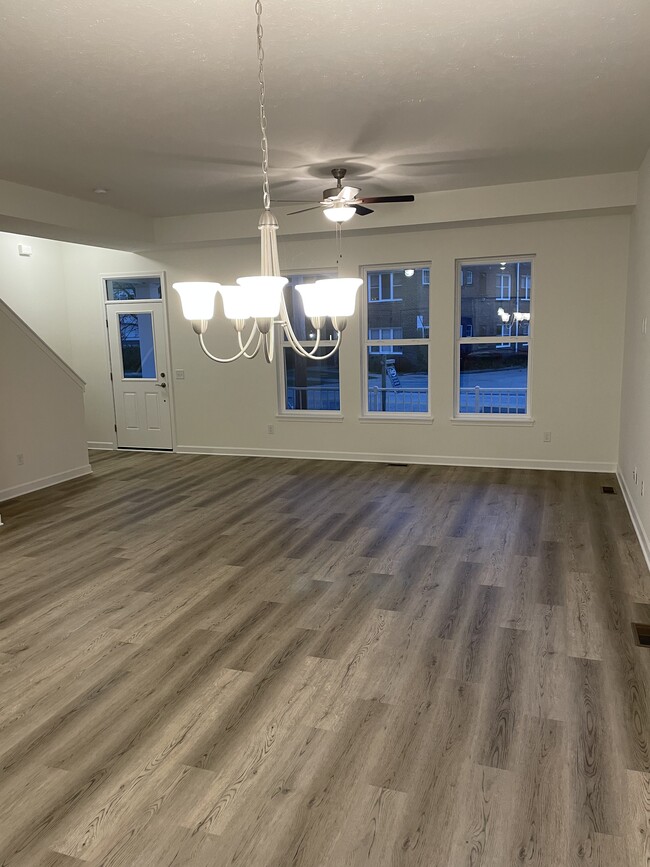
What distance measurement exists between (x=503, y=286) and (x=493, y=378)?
101 centimetres

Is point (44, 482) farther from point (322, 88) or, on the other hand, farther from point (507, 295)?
point (507, 295)

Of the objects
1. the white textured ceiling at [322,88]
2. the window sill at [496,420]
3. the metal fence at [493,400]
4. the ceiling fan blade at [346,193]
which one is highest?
the white textured ceiling at [322,88]

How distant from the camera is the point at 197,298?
2.54m

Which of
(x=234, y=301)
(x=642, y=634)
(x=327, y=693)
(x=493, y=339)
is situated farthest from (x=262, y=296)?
(x=493, y=339)

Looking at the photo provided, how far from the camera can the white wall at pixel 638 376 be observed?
14.3 ft

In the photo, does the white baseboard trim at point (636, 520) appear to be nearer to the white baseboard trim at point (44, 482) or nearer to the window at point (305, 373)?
the window at point (305, 373)

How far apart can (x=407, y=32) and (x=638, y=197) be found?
3557mm

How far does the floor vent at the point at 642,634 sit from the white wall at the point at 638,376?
962 mm

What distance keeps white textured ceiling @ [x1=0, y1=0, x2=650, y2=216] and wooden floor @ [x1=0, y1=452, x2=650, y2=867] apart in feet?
9.39

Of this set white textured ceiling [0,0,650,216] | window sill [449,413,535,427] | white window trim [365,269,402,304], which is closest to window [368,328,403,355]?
white window trim [365,269,402,304]

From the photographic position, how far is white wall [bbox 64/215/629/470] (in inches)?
252

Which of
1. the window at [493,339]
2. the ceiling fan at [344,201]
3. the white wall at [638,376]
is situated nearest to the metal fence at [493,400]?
the window at [493,339]

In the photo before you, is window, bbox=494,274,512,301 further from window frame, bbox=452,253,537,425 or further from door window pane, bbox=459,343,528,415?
Answer: door window pane, bbox=459,343,528,415

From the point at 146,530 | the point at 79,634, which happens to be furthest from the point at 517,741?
the point at 146,530
